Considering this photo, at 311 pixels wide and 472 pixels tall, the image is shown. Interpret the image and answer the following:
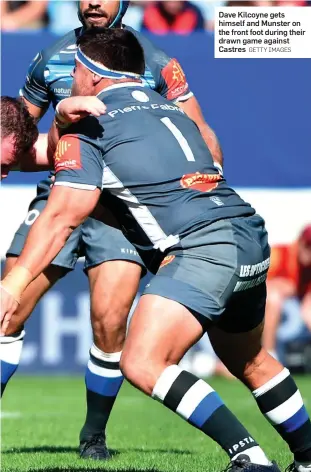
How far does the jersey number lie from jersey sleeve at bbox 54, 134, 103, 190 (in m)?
0.38

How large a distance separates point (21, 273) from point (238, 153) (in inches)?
294

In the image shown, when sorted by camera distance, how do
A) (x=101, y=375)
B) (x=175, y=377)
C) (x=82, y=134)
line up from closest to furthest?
(x=175, y=377) < (x=82, y=134) < (x=101, y=375)

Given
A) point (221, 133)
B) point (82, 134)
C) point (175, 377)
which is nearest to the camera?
point (175, 377)

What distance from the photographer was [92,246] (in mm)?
6652

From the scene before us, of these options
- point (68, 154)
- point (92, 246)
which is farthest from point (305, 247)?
point (68, 154)

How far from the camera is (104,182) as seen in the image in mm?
4812

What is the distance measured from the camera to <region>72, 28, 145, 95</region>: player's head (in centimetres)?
496

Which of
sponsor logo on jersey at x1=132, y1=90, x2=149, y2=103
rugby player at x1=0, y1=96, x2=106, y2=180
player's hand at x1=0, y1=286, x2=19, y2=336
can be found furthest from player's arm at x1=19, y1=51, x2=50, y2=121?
player's hand at x1=0, y1=286, x2=19, y2=336

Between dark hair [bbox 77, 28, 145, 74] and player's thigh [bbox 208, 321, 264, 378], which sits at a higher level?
dark hair [bbox 77, 28, 145, 74]

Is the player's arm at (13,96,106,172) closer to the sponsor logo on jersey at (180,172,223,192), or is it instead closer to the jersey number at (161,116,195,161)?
the jersey number at (161,116,195,161)

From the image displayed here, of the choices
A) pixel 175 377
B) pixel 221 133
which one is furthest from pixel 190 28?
pixel 175 377

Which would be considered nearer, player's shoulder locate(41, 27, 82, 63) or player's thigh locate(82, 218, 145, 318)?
player's thigh locate(82, 218, 145, 318)

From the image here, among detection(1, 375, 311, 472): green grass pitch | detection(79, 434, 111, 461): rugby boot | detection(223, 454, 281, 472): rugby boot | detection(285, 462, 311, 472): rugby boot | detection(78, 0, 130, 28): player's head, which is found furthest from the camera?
detection(78, 0, 130, 28): player's head

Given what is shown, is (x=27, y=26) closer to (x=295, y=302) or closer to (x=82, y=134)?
(x=295, y=302)
